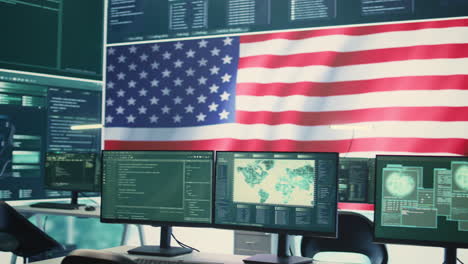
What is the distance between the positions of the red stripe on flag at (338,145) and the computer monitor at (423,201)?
2.08 meters

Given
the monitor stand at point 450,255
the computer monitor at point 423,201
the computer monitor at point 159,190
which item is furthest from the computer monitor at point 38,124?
the monitor stand at point 450,255

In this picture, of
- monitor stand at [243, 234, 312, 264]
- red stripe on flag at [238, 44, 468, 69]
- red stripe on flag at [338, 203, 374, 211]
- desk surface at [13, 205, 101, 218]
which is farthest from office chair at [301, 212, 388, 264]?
desk surface at [13, 205, 101, 218]

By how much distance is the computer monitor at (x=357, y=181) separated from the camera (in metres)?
3.98

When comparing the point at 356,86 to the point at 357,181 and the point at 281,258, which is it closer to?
the point at 357,181

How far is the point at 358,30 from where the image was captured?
4527 mm

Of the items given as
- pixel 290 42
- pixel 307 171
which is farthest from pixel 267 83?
pixel 307 171

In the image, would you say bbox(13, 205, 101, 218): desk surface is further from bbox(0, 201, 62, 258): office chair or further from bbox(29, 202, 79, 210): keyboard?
bbox(0, 201, 62, 258): office chair

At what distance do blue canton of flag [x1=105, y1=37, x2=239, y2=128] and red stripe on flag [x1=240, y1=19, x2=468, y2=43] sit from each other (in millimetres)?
273

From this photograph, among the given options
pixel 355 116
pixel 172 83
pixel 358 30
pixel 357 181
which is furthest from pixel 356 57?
pixel 172 83

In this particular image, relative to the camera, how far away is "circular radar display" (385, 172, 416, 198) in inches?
88.4

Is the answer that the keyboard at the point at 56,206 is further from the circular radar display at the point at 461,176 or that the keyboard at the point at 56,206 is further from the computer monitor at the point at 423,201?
the circular radar display at the point at 461,176

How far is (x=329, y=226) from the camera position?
236 centimetres

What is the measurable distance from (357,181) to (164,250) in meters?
1.80

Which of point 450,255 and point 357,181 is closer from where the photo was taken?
point 450,255
